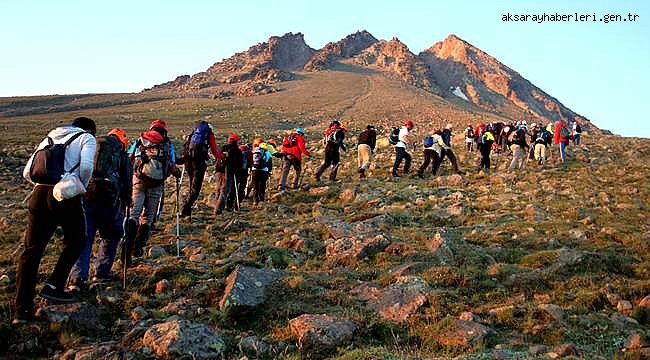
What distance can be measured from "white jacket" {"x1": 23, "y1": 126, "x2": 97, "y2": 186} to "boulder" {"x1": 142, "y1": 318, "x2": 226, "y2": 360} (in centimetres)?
194

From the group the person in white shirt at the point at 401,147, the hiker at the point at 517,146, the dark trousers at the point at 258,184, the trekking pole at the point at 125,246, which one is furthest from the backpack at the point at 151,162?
the hiker at the point at 517,146

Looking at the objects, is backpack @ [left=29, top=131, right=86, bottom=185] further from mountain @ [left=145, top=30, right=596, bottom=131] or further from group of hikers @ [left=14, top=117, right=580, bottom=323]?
mountain @ [left=145, top=30, right=596, bottom=131]

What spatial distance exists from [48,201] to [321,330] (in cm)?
332

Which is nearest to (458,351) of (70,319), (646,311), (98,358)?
(646,311)

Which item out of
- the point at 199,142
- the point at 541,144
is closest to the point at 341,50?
the point at 541,144

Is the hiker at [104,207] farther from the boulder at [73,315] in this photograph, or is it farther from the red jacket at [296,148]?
the red jacket at [296,148]

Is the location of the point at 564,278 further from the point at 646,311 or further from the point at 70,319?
the point at 70,319

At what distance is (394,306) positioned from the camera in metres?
6.04

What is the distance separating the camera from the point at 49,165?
5555mm

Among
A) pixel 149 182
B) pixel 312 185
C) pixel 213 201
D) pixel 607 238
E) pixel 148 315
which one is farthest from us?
pixel 312 185

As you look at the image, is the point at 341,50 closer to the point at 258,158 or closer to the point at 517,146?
the point at 517,146

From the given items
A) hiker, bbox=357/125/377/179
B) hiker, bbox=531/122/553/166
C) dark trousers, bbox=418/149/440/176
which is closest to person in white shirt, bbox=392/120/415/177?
dark trousers, bbox=418/149/440/176

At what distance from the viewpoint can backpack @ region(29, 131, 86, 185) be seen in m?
5.54

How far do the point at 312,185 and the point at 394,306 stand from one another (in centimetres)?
1052
